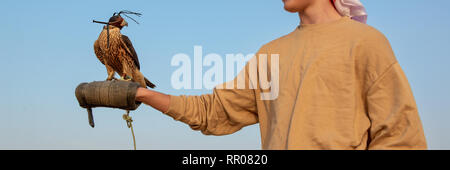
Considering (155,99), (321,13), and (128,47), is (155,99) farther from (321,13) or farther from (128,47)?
(321,13)

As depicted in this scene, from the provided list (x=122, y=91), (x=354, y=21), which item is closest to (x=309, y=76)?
(x=354, y=21)

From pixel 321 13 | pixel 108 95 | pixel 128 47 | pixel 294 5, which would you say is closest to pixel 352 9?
pixel 321 13

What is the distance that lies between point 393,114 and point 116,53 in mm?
1858

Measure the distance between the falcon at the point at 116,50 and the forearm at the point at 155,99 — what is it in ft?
1.06

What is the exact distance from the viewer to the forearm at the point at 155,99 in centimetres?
280

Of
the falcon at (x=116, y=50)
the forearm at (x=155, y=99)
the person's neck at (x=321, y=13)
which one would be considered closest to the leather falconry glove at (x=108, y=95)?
the forearm at (x=155, y=99)

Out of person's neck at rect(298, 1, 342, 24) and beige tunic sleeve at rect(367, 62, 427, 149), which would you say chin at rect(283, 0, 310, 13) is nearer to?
person's neck at rect(298, 1, 342, 24)

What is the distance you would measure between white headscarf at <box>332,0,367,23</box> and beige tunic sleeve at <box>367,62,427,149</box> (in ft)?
1.77

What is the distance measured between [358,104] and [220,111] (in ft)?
3.05

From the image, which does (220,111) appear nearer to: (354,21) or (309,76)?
(309,76)

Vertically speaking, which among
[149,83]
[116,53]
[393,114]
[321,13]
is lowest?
[393,114]

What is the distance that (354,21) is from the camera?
2734mm

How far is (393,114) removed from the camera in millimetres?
2357

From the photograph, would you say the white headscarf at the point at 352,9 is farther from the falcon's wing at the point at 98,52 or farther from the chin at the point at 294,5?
the falcon's wing at the point at 98,52
